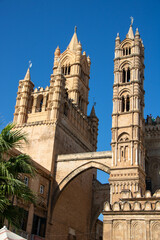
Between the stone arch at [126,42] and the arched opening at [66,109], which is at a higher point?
the stone arch at [126,42]

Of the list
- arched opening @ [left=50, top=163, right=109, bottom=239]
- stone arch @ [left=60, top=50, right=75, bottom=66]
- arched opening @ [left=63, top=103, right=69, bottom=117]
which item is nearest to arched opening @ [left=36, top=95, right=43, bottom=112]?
arched opening @ [left=63, top=103, right=69, bottom=117]

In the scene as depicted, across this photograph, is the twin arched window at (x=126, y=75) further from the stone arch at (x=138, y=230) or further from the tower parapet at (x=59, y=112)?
the stone arch at (x=138, y=230)

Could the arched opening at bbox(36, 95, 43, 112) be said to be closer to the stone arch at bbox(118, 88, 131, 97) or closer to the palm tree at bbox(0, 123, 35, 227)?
the stone arch at bbox(118, 88, 131, 97)

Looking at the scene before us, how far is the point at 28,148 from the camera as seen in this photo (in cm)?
3161

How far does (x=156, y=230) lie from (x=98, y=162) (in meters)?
13.2

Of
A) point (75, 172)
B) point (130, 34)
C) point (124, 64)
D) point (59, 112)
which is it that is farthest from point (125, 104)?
point (130, 34)

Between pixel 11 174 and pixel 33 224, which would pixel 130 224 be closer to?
pixel 11 174

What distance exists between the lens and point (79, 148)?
3559 cm

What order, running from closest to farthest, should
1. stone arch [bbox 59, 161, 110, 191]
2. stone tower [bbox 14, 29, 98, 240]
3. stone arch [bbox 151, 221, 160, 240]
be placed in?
stone arch [bbox 151, 221, 160, 240] → stone arch [bbox 59, 161, 110, 191] → stone tower [bbox 14, 29, 98, 240]

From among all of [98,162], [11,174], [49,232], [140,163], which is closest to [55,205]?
[49,232]

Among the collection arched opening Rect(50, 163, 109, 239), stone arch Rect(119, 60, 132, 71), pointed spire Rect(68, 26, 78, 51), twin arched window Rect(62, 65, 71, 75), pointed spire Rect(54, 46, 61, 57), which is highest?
pointed spire Rect(68, 26, 78, 51)

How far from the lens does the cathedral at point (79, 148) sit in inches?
1083

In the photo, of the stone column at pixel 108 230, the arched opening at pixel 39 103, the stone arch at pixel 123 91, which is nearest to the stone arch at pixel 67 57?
the arched opening at pixel 39 103

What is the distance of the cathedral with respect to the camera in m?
27.5
